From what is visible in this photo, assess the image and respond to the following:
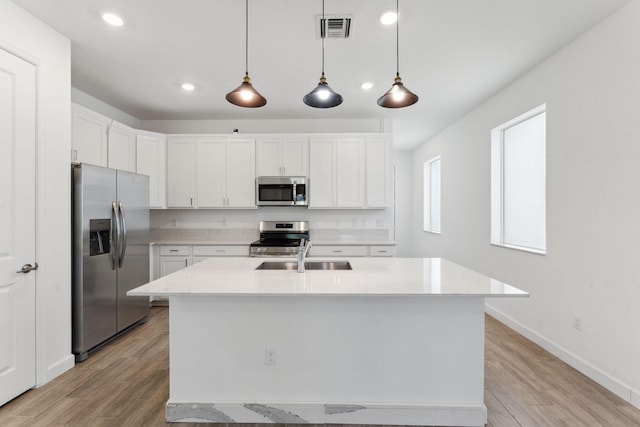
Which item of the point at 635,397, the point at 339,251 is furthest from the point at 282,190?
the point at 635,397

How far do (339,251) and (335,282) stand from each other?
2.54m

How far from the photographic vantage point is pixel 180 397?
2.06 m

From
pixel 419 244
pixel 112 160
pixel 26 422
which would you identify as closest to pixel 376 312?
pixel 26 422

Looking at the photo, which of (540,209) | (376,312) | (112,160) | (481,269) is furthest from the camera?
(481,269)

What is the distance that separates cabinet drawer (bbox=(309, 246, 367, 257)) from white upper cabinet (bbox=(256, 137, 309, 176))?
1.14m

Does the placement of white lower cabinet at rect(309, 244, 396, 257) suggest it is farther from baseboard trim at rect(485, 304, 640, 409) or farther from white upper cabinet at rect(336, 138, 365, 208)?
baseboard trim at rect(485, 304, 640, 409)

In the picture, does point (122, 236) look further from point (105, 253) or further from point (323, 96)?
point (323, 96)

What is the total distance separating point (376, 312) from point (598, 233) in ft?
6.48

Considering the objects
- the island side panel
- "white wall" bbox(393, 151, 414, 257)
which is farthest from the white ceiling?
"white wall" bbox(393, 151, 414, 257)

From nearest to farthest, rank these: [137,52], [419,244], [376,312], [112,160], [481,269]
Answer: [376,312] → [137,52] → [112,160] → [481,269] → [419,244]

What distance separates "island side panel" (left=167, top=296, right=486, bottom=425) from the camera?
202 centimetres

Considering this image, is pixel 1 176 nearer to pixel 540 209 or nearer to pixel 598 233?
pixel 598 233

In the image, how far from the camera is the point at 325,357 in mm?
2051

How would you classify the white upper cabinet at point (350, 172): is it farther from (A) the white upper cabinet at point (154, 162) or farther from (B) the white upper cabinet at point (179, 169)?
(A) the white upper cabinet at point (154, 162)
